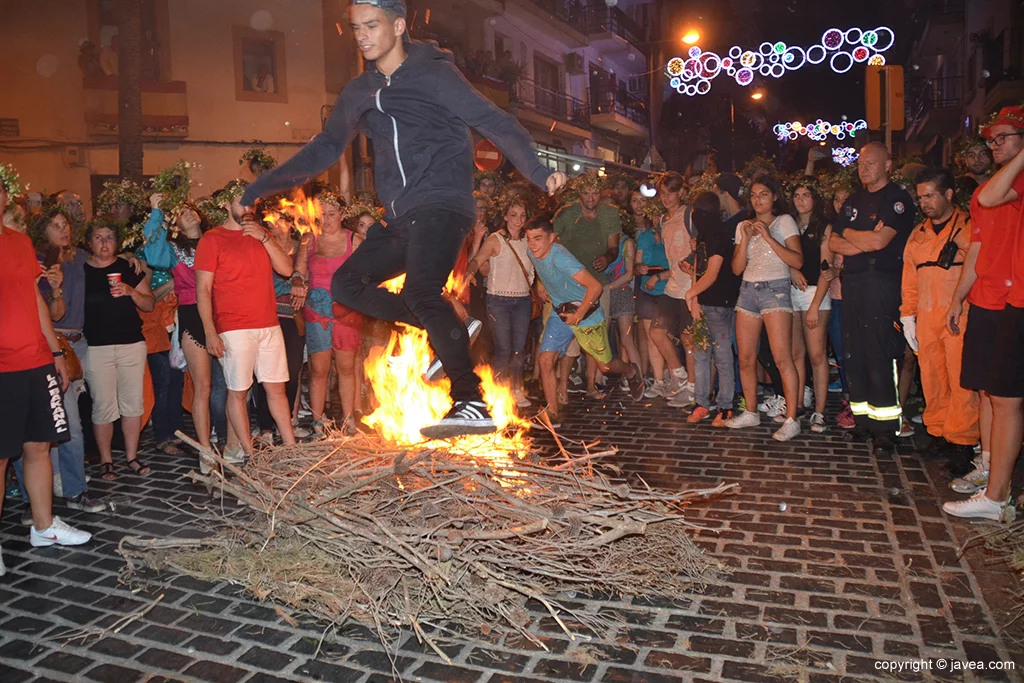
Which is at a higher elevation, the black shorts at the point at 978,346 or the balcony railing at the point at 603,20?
the balcony railing at the point at 603,20

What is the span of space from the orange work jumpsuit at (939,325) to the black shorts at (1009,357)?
1.26m

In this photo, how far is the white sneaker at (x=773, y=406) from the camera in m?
8.53

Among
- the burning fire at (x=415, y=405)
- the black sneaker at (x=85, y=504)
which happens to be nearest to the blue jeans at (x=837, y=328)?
the burning fire at (x=415, y=405)

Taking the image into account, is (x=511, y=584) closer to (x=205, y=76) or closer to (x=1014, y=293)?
(x=1014, y=293)

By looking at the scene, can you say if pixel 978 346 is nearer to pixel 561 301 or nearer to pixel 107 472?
pixel 561 301

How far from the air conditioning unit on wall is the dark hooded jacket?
Answer: 3203cm

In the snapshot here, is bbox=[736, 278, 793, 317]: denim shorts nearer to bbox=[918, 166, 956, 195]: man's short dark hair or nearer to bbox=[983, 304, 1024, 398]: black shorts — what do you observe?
bbox=[918, 166, 956, 195]: man's short dark hair

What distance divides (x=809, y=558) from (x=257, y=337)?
4449mm

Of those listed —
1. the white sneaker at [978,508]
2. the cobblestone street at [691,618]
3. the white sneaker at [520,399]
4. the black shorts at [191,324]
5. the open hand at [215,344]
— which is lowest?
the cobblestone street at [691,618]

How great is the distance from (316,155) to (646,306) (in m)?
5.55

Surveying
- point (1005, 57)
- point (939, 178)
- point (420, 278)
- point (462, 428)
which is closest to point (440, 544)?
point (462, 428)

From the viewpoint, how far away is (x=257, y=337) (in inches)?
260

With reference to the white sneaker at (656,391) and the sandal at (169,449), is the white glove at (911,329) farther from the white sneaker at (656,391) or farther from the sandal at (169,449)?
the sandal at (169,449)

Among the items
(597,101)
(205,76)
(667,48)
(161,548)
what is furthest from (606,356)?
(667,48)
